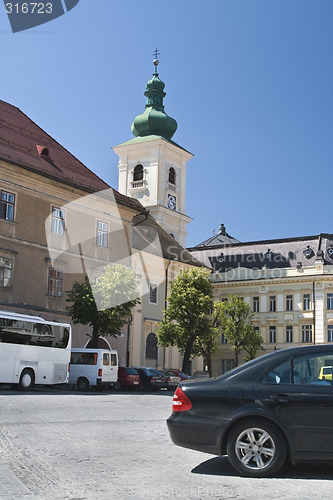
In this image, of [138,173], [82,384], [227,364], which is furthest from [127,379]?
[138,173]

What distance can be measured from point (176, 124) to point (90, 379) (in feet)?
166

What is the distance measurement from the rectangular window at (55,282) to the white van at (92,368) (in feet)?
14.5

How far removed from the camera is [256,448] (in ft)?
26.2

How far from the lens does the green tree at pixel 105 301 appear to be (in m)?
34.6

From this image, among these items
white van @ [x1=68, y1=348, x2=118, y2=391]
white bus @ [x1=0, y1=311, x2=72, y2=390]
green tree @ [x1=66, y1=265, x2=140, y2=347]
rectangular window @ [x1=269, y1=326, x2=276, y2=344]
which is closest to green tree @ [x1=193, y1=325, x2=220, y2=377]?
→ green tree @ [x1=66, y1=265, x2=140, y2=347]

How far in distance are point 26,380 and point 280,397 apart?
820 inches

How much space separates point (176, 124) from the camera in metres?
78.2

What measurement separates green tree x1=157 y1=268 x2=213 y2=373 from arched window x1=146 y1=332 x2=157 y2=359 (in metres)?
3.57

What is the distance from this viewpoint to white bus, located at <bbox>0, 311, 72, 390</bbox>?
2634 cm

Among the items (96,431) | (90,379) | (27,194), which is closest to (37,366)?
(90,379)

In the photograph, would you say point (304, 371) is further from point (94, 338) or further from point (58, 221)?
point (58, 221)

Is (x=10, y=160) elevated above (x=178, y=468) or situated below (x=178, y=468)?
above

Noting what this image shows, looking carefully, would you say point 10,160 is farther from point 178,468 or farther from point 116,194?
point 178,468

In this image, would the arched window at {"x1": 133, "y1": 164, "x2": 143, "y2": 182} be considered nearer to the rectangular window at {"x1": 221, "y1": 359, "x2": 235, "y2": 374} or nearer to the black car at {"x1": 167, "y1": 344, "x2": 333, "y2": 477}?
the rectangular window at {"x1": 221, "y1": 359, "x2": 235, "y2": 374}
